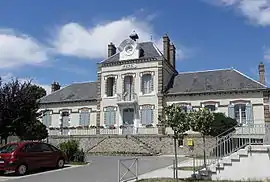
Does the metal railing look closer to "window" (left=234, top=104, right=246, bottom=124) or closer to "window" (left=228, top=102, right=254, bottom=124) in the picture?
"window" (left=228, top=102, right=254, bottom=124)

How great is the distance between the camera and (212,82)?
2994cm

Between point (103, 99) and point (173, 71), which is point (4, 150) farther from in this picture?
point (173, 71)

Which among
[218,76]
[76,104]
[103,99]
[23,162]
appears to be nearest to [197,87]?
[218,76]

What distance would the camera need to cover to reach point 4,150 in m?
13.8

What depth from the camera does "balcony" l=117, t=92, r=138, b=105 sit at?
30734 mm

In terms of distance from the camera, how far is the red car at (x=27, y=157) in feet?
43.2

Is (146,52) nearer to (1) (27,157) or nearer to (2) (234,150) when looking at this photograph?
(1) (27,157)

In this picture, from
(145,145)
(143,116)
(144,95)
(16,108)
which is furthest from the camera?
(144,95)

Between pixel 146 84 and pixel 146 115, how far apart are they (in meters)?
3.09

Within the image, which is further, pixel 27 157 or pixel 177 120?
pixel 27 157

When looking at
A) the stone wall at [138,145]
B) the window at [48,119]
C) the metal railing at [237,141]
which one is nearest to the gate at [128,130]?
the stone wall at [138,145]

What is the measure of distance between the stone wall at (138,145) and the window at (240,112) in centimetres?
415

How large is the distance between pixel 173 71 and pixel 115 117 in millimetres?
7777

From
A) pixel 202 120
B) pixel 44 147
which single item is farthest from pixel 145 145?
pixel 202 120
